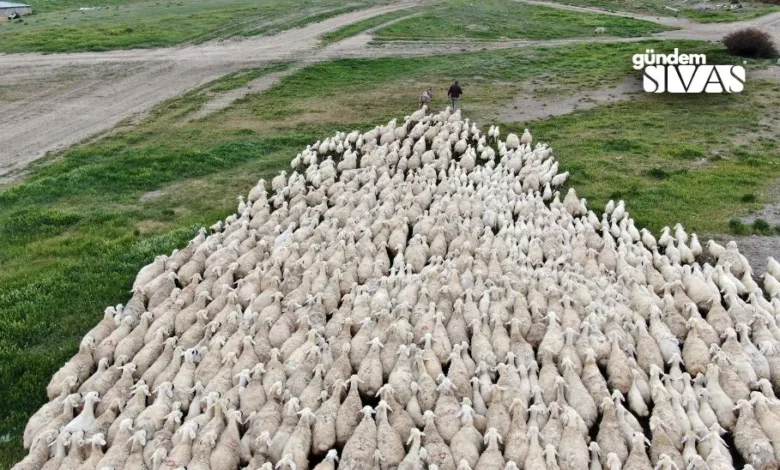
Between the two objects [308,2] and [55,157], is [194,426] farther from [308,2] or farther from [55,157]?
[308,2]

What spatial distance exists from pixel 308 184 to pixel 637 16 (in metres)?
50.7

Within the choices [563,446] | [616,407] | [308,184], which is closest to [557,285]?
[616,407]

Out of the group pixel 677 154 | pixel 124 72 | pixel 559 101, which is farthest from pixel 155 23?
pixel 677 154

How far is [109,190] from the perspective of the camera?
847 inches

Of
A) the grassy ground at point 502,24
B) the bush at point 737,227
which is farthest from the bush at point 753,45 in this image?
the bush at point 737,227

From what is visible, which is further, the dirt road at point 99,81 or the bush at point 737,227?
the dirt road at point 99,81

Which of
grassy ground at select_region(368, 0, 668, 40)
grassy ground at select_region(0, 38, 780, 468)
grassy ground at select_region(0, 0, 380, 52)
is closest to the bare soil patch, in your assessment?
grassy ground at select_region(0, 38, 780, 468)

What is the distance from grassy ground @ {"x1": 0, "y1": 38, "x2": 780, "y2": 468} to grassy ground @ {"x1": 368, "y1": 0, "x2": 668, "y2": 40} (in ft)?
38.4

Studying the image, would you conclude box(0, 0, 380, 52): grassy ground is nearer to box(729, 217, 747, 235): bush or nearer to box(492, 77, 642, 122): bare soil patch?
box(492, 77, 642, 122): bare soil patch

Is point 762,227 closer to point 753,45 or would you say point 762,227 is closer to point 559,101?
point 559,101

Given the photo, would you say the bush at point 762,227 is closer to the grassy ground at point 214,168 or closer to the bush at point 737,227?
the bush at point 737,227

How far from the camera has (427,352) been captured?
432 inches

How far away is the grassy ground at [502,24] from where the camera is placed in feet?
165

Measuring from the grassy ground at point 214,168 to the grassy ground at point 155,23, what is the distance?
15.0 m
